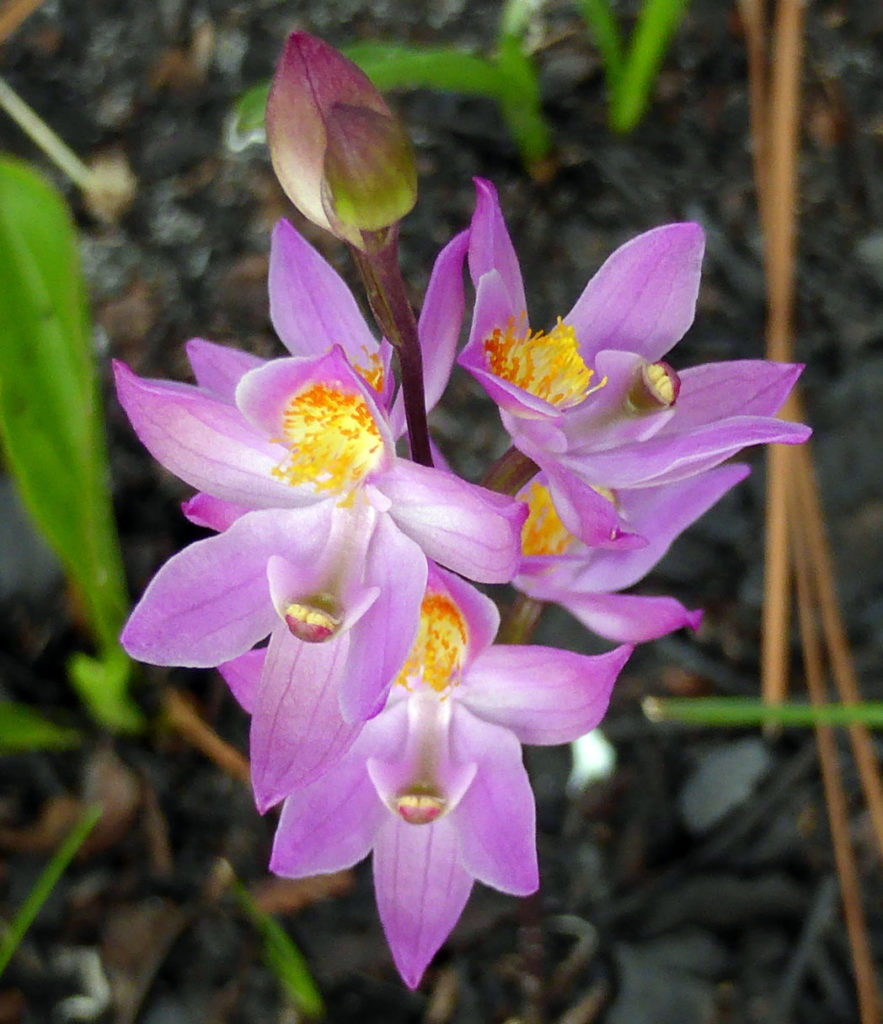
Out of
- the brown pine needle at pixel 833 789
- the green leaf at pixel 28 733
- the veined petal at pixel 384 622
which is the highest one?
the veined petal at pixel 384 622

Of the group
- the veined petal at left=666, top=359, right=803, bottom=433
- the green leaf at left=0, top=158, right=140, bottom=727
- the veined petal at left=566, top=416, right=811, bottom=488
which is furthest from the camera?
the green leaf at left=0, top=158, right=140, bottom=727

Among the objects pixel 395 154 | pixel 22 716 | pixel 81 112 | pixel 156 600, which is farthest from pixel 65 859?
pixel 81 112

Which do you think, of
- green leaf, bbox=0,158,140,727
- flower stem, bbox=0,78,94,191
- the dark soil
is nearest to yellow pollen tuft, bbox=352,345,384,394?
green leaf, bbox=0,158,140,727

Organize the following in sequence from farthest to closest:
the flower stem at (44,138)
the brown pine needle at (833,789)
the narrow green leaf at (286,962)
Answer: the flower stem at (44,138) < the brown pine needle at (833,789) < the narrow green leaf at (286,962)

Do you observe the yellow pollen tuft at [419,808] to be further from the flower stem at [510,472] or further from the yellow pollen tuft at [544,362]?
the yellow pollen tuft at [544,362]

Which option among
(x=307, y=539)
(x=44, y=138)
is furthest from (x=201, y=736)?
(x=44, y=138)

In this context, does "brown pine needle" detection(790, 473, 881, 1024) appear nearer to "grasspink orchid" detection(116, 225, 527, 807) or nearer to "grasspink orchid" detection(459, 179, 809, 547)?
"grasspink orchid" detection(459, 179, 809, 547)

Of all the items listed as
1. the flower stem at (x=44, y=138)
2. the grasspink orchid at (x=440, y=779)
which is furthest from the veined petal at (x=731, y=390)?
the flower stem at (x=44, y=138)
